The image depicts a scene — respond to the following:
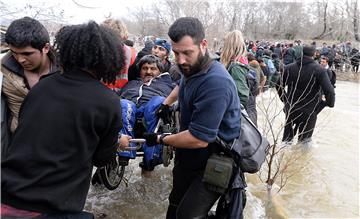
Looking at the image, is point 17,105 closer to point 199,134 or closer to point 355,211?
point 199,134

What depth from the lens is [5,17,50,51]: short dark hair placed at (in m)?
1.99

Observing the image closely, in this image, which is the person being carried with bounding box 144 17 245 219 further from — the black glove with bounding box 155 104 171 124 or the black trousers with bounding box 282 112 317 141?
the black trousers with bounding box 282 112 317 141

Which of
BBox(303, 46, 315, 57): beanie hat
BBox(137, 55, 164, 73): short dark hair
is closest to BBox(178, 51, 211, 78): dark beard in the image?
BBox(137, 55, 164, 73): short dark hair

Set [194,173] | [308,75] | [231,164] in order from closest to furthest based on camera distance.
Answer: [231,164] → [194,173] → [308,75]

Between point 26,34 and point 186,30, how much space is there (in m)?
0.90

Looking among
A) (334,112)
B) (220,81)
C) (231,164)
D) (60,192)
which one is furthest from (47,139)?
(334,112)

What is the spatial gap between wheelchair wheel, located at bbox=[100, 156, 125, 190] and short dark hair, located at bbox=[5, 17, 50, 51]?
1.48 m

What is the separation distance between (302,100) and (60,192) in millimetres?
4558

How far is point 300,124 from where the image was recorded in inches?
218

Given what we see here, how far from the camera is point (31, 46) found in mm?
2043

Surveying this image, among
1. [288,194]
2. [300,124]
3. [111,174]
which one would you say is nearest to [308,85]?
[300,124]

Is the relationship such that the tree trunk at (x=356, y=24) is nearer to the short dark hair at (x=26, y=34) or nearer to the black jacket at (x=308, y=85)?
the black jacket at (x=308, y=85)

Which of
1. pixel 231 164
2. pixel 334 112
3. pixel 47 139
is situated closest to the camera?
pixel 47 139

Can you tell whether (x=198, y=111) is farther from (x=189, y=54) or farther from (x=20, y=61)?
(x=20, y=61)
